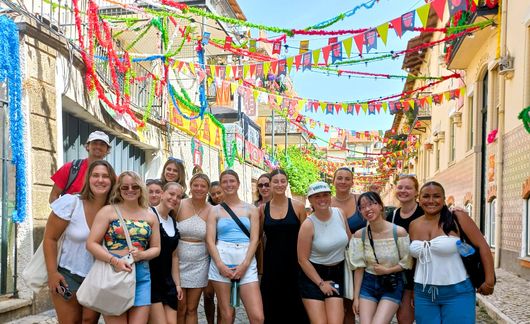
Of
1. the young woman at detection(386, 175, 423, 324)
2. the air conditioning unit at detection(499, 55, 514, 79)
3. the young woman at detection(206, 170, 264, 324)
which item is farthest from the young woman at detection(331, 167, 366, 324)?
the air conditioning unit at detection(499, 55, 514, 79)

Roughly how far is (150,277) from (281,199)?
148 cm

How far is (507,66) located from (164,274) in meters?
9.30

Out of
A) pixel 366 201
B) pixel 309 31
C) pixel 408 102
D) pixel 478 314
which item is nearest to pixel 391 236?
pixel 366 201

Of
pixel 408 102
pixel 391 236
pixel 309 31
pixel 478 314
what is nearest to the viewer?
pixel 391 236

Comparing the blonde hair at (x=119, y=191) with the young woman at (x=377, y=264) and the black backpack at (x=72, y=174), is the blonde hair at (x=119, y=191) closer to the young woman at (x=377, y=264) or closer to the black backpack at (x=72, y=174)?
the black backpack at (x=72, y=174)

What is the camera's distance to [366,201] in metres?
4.37

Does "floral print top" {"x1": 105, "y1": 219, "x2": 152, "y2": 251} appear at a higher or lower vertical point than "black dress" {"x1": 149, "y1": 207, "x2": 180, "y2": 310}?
higher

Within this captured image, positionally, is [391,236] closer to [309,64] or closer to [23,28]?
[23,28]

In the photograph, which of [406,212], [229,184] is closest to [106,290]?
[229,184]

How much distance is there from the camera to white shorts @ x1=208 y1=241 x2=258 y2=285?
462cm

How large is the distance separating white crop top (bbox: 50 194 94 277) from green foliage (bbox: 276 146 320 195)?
27547mm

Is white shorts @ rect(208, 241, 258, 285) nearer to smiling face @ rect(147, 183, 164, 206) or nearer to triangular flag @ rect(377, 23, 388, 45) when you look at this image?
smiling face @ rect(147, 183, 164, 206)

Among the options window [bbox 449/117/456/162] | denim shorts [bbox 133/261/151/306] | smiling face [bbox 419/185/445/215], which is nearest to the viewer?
denim shorts [bbox 133/261/151/306]

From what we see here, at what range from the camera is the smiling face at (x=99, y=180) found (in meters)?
3.82
